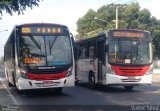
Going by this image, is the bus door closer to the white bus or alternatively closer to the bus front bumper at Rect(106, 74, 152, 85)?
the white bus

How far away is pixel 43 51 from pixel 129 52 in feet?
15.8

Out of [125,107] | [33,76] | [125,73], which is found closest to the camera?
[125,107]

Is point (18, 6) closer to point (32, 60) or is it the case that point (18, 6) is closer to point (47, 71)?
point (32, 60)

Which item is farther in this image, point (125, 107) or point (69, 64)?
point (69, 64)

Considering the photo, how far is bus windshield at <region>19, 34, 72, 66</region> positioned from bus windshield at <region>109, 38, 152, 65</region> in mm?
2954

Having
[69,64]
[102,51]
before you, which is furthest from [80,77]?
[69,64]

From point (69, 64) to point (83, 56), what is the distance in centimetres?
662

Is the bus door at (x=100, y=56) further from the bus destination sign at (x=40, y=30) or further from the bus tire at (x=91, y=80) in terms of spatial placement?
the bus destination sign at (x=40, y=30)

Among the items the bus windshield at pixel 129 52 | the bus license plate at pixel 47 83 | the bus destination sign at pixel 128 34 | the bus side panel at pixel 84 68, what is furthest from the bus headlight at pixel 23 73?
the bus side panel at pixel 84 68

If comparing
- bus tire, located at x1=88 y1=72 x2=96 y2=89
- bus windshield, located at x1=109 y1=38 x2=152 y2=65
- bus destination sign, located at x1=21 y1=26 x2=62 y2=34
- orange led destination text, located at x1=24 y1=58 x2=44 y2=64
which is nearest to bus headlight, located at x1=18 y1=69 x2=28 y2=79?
orange led destination text, located at x1=24 y1=58 x2=44 y2=64

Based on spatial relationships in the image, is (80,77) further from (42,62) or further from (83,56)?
(42,62)

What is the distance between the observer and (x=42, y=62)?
17203 mm

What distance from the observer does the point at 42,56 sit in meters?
17.3

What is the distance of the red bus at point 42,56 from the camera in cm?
1705
